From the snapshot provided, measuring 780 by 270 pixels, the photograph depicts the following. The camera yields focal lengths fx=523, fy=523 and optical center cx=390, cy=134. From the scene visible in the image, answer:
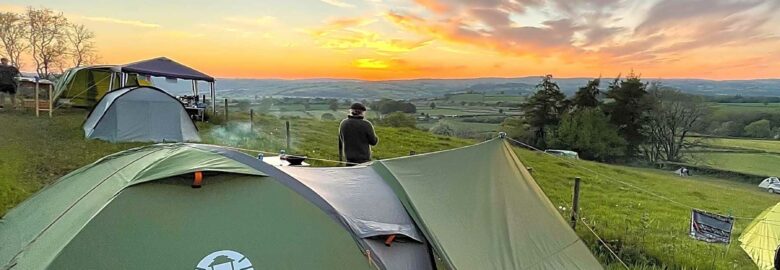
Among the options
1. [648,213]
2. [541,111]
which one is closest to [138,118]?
[648,213]

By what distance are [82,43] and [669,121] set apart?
160 ft

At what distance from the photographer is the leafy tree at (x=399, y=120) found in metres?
36.2

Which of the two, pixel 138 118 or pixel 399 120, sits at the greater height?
pixel 138 118

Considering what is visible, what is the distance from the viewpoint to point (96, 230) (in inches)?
116

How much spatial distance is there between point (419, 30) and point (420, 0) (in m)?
4.20

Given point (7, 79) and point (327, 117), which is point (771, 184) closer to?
point (327, 117)

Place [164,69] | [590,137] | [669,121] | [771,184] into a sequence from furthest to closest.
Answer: [669,121] < [590,137] < [771,184] < [164,69]

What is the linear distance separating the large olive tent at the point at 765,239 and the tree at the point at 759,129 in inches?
1839

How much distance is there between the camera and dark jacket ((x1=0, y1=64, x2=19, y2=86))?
1700cm

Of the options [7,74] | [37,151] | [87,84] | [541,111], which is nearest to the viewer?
[37,151]

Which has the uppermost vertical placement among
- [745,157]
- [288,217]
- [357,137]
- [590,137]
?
[357,137]

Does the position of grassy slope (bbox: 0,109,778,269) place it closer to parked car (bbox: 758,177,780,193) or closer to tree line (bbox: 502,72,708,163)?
parked car (bbox: 758,177,780,193)

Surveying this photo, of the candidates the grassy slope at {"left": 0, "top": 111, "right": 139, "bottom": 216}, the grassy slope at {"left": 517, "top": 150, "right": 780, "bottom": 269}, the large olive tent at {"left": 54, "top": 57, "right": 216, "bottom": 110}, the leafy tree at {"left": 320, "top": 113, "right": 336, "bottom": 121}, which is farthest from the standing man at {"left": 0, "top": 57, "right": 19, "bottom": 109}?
the grassy slope at {"left": 517, "top": 150, "right": 780, "bottom": 269}

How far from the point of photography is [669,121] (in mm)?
44375
